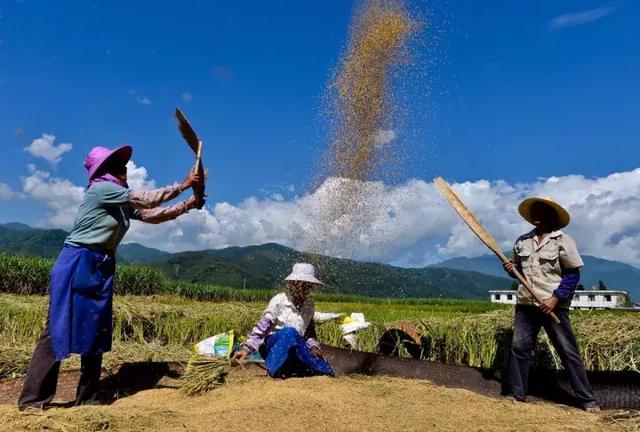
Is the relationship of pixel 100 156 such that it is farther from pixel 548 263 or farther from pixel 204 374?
pixel 548 263

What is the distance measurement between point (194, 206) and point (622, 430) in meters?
2.71

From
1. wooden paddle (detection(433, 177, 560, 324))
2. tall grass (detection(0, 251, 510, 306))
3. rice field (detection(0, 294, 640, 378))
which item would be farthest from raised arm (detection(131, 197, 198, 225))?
tall grass (detection(0, 251, 510, 306))

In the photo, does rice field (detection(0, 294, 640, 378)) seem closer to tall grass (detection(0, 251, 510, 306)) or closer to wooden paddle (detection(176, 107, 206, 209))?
wooden paddle (detection(176, 107, 206, 209))

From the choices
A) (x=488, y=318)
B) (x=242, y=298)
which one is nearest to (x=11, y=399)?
(x=488, y=318)

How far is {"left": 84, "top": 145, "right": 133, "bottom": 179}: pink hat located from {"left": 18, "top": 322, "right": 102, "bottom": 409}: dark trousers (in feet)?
3.13

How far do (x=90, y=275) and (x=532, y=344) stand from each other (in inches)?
117

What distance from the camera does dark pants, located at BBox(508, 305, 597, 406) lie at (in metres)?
3.81

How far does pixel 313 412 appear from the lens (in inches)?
117

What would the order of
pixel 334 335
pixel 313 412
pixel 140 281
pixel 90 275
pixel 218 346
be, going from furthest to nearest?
pixel 140 281
pixel 334 335
pixel 218 346
pixel 90 275
pixel 313 412

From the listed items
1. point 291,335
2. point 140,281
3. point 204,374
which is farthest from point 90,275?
point 140,281

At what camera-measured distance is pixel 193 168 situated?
3416 mm

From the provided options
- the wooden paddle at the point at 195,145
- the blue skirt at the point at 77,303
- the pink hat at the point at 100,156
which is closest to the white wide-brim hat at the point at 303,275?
the wooden paddle at the point at 195,145

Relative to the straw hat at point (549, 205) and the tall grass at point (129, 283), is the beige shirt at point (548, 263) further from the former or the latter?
the tall grass at point (129, 283)

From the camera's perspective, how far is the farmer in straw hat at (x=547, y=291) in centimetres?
387
